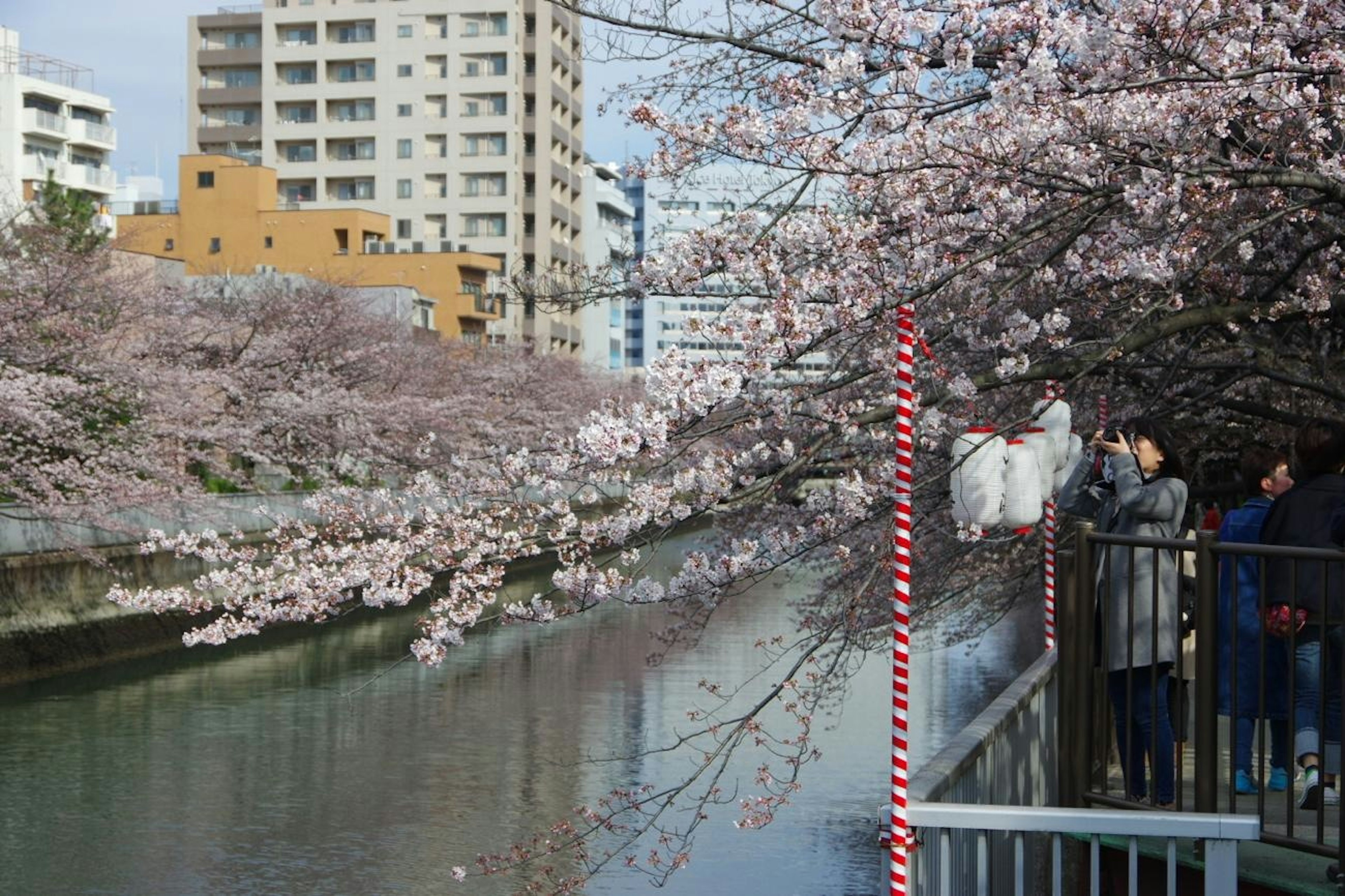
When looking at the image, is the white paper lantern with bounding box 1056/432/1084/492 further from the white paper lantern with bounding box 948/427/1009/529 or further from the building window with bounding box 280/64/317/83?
the building window with bounding box 280/64/317/83

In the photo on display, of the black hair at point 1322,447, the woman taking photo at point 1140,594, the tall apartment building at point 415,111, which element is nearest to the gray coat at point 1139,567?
the woman taking photo at point 1140,594

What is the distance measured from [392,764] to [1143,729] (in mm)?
10597

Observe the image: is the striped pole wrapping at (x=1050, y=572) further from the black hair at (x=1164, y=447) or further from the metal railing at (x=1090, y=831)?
the metal railing at (x=1090, y=831)

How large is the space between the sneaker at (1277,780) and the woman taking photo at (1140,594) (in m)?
0.31

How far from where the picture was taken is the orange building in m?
63.9

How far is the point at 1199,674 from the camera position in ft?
16.4

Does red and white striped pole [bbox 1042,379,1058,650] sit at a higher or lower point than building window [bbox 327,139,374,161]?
lower

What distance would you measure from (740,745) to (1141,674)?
11.1 metres

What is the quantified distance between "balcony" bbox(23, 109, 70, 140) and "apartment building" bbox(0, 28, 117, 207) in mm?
25

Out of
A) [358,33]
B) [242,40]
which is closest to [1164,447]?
[358,33]

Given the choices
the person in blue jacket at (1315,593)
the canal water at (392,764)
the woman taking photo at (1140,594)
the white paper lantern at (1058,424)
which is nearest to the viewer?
the person in blue jacket at (1315,593)

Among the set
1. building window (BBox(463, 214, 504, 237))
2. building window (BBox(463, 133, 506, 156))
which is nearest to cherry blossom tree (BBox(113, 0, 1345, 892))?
building window (BBox(463, 214, 504, 237))

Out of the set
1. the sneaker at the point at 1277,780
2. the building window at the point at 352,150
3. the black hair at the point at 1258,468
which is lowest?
the sneaker at the point at 1277,780

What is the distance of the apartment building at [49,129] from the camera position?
63.1 metres
